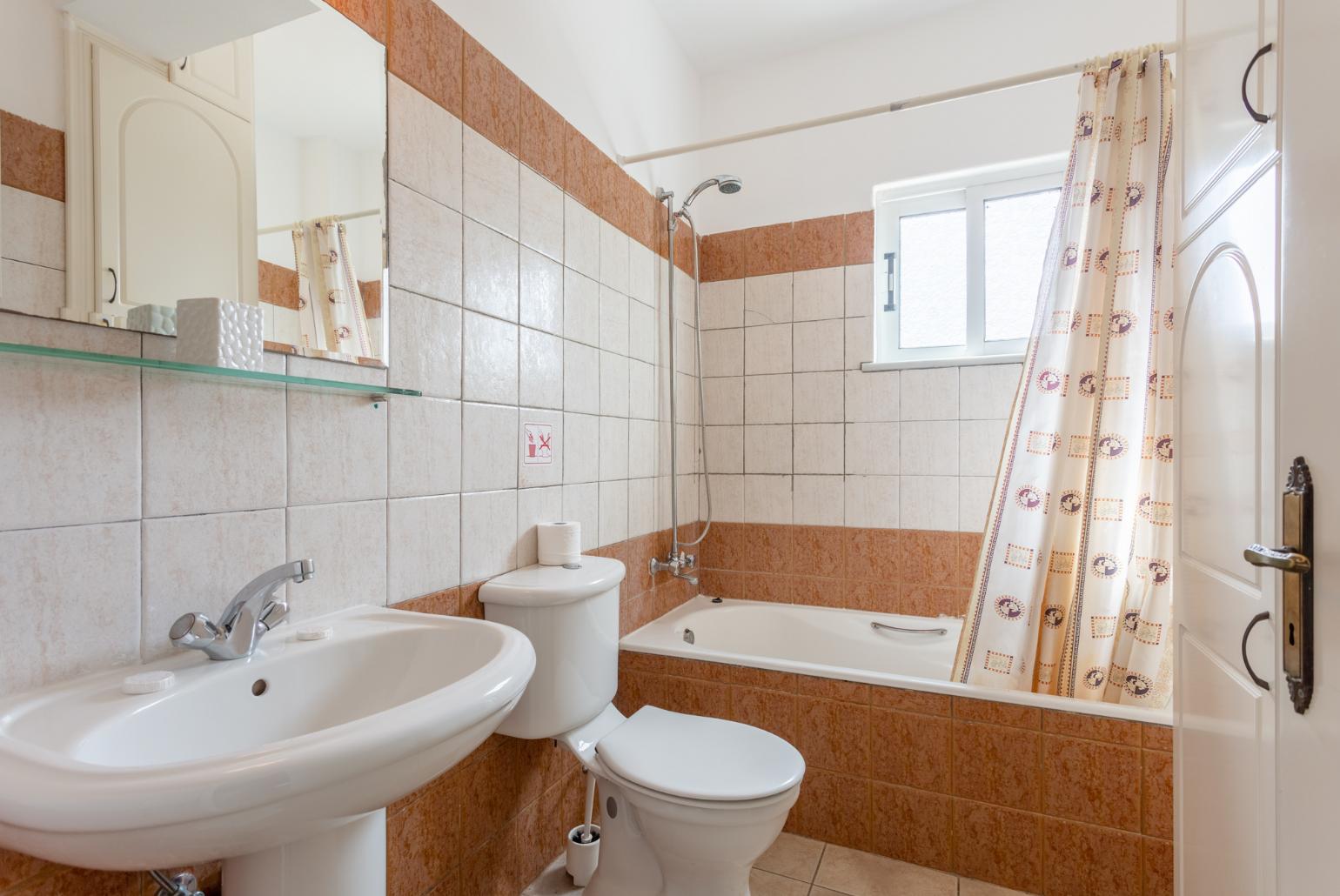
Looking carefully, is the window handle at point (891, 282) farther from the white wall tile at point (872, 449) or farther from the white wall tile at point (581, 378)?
the white wall tile at point (581, 378)

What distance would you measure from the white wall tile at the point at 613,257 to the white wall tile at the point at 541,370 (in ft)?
1.23

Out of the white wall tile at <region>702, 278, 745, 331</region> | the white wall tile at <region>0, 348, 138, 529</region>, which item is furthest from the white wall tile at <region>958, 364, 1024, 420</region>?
the white wall tile at <region>0, 348, 138, 529</region>

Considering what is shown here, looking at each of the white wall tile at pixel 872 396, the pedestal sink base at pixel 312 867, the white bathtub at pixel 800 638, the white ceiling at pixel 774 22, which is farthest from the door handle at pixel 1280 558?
the white ceiling at pixel 774 22

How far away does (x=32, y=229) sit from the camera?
2.45 ft

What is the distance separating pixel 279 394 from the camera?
1.04 m

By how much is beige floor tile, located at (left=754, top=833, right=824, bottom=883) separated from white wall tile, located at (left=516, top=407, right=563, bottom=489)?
1.16 meters

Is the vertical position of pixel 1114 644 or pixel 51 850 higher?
pixel 51 850

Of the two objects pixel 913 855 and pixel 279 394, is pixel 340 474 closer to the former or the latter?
pixel 279 394

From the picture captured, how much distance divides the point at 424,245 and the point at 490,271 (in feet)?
0.66

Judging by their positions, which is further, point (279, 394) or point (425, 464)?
point (425, 464)

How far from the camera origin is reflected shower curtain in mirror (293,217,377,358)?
1083 mm

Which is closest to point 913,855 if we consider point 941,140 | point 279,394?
point 279,394

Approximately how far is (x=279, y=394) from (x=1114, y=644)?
6.39 ft

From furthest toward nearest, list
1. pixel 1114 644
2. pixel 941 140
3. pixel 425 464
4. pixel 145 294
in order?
pixel 941 140
pixel 1114 644
pixel 425 464
pixel 145 294
